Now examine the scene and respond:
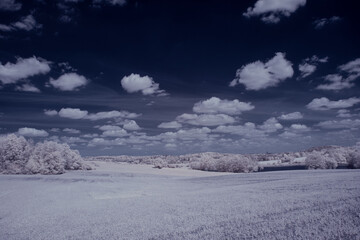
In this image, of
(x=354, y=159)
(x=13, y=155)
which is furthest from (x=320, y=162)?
(x=13, y=155)

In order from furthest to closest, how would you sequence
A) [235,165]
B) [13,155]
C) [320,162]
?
[235,165], [320,162], [13,155]

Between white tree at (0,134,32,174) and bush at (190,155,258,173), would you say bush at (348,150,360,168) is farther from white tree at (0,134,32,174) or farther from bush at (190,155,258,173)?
white tree at (0,134,32,174)

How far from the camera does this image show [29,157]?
2034 inches

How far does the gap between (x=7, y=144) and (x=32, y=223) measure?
4749cm

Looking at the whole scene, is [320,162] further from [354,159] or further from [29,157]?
[29,157]

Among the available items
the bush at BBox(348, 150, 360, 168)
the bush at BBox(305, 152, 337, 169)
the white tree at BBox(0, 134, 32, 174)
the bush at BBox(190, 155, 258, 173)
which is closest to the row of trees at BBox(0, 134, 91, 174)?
the white tree at BBox(0, 134, 32, 174)

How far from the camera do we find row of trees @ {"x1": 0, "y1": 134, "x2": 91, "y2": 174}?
47719 millimetres

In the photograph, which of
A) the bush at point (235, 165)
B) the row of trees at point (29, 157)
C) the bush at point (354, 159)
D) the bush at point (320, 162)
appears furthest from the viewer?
the bush at point (235, 165)

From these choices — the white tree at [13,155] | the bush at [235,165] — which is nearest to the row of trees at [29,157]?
the white tree at [13,155]

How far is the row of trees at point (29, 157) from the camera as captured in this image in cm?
4772

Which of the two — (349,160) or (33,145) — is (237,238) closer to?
(33,145)

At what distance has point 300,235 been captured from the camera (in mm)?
7027

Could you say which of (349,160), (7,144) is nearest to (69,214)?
(7,144)

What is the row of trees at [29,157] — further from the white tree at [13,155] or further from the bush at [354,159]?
the bush at [354,159]
